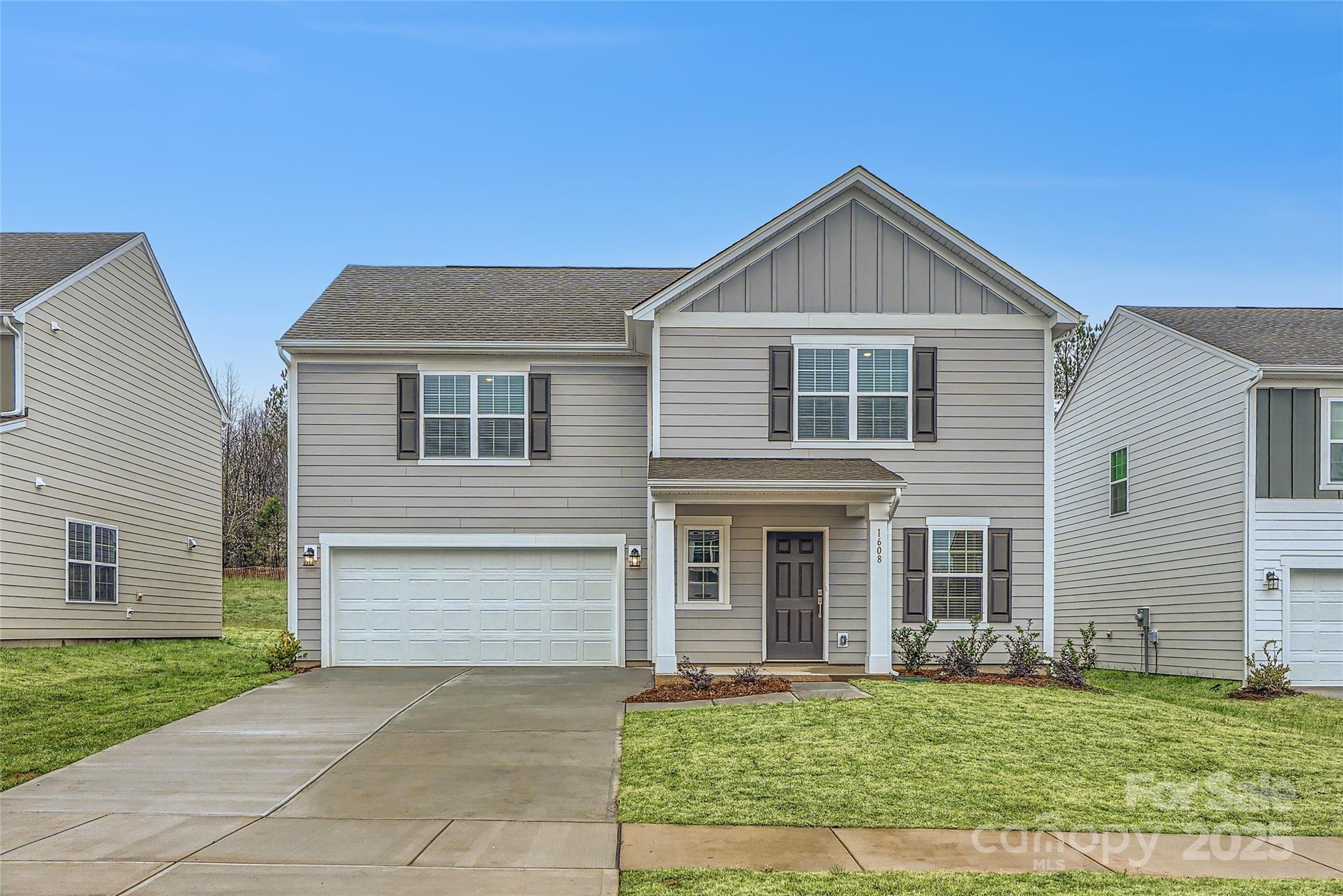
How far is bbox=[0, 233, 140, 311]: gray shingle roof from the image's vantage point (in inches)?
682

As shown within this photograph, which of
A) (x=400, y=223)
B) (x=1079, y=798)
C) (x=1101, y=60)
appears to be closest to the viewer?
(x=1079, y=798)

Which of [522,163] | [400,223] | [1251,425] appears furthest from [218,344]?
[1251,425]

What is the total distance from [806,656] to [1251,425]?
302 inches

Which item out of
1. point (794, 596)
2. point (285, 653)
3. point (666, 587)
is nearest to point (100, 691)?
point (285, 653)

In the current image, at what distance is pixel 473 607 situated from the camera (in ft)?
56.1

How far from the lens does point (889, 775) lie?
30.2 feet

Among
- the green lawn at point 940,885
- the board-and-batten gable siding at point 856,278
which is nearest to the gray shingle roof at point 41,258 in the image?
the board-and-batten gable siding at point 856,278

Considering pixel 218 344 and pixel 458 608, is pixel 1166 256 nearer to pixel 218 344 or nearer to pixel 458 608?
pixel 458 608

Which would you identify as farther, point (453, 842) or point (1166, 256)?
point (1166, 256)

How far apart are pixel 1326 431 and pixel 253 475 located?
38.1 meters

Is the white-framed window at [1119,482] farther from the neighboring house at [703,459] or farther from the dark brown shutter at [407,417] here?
the dark brown shutter at [407,417]

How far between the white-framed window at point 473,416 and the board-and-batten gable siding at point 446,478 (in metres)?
0.17

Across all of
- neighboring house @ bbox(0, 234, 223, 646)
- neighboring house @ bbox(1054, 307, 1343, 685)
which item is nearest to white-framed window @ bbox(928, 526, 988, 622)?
neighboring house @ bbox(1054, 307, 1343, 685)

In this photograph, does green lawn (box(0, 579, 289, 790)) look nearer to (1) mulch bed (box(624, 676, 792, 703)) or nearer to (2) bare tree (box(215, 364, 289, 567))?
(1) mulch bed (box(624, 676, 792, 703))
